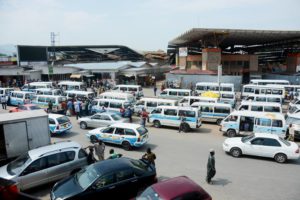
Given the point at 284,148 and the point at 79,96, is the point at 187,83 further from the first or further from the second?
the point at 284,148

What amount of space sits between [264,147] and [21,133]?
11.7 m

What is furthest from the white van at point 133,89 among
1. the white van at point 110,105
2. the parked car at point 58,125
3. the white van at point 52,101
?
the parked car at point 58,125

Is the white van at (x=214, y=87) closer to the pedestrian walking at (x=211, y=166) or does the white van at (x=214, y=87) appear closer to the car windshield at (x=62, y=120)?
the car windshield at (x=62, y=120)

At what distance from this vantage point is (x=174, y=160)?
1308 cm

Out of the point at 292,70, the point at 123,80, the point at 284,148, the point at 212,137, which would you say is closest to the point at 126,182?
the point at 284,148

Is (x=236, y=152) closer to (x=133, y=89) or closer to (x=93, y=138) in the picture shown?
(x=93, y=138)

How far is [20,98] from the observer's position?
1093 inches

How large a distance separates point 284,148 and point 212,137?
5342 millimetres

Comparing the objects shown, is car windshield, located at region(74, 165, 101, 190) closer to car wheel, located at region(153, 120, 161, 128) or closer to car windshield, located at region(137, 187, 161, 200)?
car windshield, located at region(137, 187, 161, 200)

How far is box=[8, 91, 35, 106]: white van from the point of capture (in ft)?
89.7

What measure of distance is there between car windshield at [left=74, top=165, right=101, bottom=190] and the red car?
1.75m

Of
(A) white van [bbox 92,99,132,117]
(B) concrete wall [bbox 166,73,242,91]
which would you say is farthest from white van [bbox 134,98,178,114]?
(B) concrete wall [bbox 166,73,242,91]

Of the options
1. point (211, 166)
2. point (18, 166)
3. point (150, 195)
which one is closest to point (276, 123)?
point (211, 166)

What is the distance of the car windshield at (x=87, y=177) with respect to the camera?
8.32 metres
